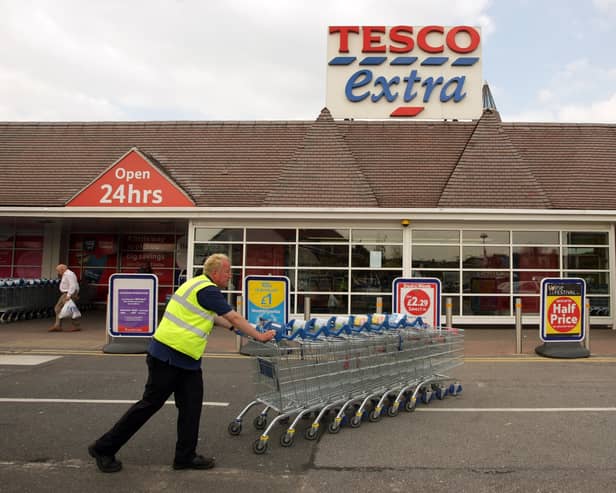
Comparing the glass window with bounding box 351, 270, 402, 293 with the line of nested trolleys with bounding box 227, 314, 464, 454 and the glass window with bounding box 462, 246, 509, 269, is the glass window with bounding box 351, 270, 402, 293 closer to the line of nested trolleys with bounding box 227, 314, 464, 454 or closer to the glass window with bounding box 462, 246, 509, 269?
the glass window with bounding box 462, 246, 509, 269

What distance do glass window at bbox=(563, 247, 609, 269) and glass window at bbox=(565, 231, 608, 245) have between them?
16 centimetres

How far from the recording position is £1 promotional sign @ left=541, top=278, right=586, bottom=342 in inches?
408

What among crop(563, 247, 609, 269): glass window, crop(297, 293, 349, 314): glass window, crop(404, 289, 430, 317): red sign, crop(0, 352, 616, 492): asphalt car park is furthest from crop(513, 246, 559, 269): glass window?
crop(0, 352, 616, 492): asphalt car park

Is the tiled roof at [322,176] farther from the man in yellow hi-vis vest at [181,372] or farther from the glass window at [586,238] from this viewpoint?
the man in yellow hi-vis vest at [181,372]

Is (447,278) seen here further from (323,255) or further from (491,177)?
(323,255)

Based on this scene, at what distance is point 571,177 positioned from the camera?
52.6 feet

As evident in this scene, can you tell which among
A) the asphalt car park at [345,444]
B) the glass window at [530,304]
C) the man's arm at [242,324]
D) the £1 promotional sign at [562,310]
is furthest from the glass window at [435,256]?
the man's arm at [242,324]

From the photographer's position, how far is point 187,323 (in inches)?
180

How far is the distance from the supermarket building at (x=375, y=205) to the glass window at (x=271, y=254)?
0.09 ft

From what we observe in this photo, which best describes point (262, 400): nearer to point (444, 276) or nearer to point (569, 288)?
point (569, 288)

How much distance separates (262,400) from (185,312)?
1.36 meters

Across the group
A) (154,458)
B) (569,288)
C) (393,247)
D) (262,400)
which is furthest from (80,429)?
(393,247)

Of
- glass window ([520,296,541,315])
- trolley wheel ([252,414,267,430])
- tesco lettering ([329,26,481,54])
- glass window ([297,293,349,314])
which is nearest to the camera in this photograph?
trolley wheel ([252,414,267,430])

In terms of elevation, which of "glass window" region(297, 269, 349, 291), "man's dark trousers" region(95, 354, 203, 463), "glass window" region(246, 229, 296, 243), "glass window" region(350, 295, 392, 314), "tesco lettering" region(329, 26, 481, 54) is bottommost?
"man's dark trousers" region(95, 354, 203, 463)
